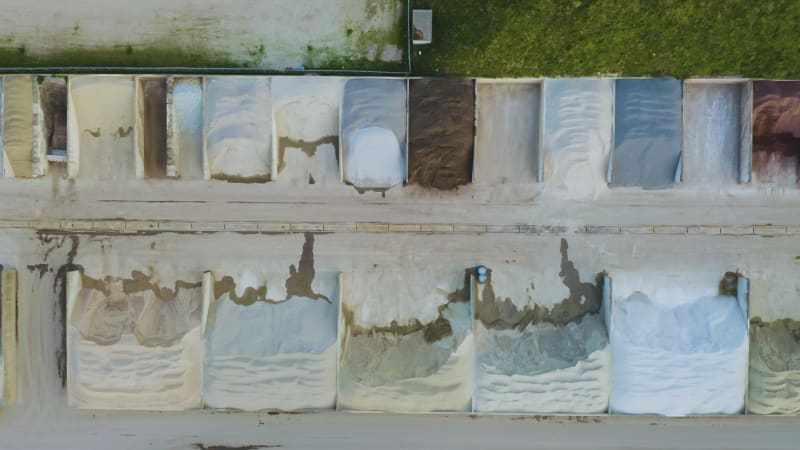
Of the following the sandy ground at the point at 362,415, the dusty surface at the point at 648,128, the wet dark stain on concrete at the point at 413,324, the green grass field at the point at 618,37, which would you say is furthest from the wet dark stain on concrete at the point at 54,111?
the dusty surface at the point at 648,128

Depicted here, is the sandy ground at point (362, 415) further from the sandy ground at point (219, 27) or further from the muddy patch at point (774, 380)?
the sandy ground at point (219, 27)

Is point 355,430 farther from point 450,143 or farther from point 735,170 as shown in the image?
point 735,170

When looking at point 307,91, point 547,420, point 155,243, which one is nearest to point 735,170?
point 547,420

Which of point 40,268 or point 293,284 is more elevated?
point 40,268

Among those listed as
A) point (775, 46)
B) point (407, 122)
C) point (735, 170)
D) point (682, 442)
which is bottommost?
point (682, 442)

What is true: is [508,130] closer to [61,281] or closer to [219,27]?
[219,27]

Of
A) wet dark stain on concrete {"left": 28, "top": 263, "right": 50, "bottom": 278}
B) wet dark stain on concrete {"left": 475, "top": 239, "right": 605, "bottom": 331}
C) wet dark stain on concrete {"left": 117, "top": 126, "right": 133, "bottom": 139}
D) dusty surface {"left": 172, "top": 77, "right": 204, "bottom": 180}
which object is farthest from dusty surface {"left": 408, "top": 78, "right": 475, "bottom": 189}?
wet dark stain on concrete {"left": 28, "top": 263, "right": 50, "bottom": 278}

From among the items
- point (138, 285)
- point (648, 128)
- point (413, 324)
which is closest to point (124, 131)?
point (138, 285)
